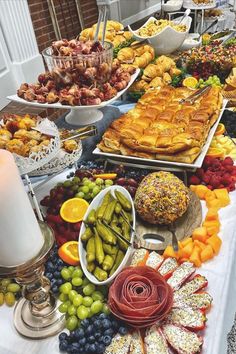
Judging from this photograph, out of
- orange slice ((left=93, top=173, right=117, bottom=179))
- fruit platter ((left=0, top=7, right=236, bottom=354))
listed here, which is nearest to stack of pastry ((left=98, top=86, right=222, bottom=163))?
fruit platter ((left=0, top=7, right=236, bottom=354))

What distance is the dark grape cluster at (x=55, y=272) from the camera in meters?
0.88

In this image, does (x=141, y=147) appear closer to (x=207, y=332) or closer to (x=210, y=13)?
(x=207, y=332)

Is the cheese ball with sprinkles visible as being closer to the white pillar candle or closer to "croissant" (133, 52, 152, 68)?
the white pillar candle

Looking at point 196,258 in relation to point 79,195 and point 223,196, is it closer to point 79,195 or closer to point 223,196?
point 223,196

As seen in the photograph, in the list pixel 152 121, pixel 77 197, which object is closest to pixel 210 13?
pixel 152 121

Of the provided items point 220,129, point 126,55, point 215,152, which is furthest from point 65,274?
point 126,55

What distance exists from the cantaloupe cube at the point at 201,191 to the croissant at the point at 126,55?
1017 millimetres

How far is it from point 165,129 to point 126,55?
814mm

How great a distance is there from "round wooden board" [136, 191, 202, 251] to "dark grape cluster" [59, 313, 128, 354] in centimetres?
27

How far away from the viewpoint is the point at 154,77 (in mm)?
1928

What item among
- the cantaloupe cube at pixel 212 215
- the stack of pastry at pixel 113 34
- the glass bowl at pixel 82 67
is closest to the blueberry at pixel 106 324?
the cantaloupe cube at pixel 212 215

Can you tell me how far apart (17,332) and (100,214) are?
379 millimetres

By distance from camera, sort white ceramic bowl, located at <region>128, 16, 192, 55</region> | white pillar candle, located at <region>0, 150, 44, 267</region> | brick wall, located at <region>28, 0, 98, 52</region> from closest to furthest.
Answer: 1. white pillar candle, located at <region>0, 150, 44, 267</region>
2. white ceramic bowl, located at <region>128, 16, 192, 55</region>
3. brick wall, located at <region>28, 0, 98, 52</region>

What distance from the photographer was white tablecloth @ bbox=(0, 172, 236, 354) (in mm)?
782
